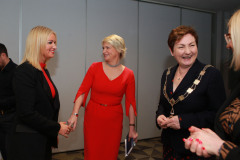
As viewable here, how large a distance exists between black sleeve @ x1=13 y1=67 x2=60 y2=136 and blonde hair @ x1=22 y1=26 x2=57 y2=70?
12 centimetres

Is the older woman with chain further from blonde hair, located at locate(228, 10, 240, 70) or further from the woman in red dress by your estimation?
the woman in red dress

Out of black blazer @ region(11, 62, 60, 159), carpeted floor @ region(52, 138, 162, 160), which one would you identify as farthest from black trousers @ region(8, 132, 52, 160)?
carpeted floor @ region(52, 138, 162, 160)

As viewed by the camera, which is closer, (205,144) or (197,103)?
(205,144)

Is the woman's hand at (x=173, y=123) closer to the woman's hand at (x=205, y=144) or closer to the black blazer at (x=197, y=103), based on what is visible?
the black blazer at (x=197, y=103)

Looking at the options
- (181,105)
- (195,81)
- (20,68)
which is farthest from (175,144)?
(20,68)

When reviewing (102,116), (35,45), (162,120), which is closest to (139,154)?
(102,116)

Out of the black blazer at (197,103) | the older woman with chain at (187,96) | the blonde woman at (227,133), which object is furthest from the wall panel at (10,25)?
the blonde woman at (227,133)

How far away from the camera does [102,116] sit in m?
2.37

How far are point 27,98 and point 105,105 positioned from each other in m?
1.01

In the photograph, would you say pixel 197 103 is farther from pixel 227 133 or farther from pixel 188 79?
pixel 227 133

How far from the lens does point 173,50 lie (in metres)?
1.77

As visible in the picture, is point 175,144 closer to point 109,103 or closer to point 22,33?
point 109,103

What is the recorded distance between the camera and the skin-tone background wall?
3385mm

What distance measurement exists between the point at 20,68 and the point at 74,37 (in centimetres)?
225
